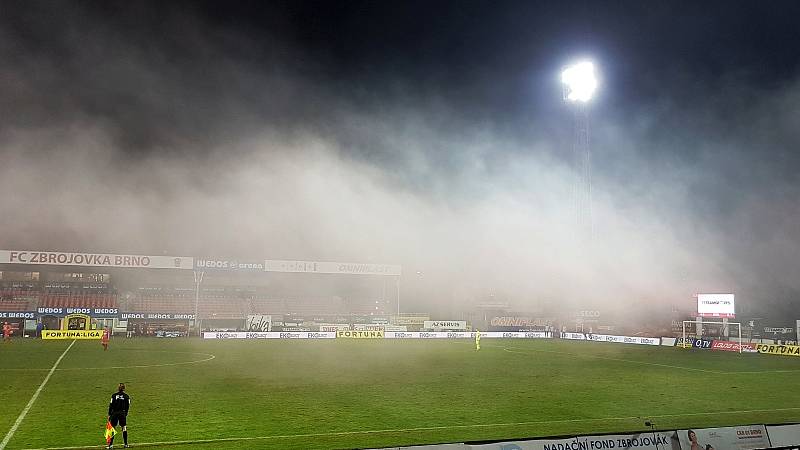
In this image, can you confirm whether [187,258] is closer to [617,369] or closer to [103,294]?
[103,294]

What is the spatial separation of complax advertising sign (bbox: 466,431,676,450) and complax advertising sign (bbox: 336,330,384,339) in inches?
1997

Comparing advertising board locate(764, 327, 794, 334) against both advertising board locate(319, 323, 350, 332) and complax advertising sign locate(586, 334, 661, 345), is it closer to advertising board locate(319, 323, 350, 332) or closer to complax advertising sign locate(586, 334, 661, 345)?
complax advertising sign locate(586, 334, 661, 345)

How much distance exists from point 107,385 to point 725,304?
145 ft

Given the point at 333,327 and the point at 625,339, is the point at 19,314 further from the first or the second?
the point at 625,339

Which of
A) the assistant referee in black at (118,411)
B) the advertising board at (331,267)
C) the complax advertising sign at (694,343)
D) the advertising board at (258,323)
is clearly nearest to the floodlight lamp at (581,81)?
the complax advertising sign at (694,343)

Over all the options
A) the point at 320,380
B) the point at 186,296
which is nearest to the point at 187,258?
the point at 186,296

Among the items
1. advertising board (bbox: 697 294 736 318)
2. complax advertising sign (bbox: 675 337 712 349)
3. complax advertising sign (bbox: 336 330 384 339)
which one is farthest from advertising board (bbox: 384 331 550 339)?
advertising board (bbox: 697 294 736 318)

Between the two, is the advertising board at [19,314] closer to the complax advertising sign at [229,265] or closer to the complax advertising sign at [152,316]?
the complax advertising sign at [152,316]

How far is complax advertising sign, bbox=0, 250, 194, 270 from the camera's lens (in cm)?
6038

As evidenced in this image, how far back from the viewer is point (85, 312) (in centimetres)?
5888

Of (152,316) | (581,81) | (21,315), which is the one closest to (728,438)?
(581,81)

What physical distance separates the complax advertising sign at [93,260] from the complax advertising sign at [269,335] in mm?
13466

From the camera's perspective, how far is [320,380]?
962 inches

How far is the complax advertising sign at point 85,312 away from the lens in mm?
58891
